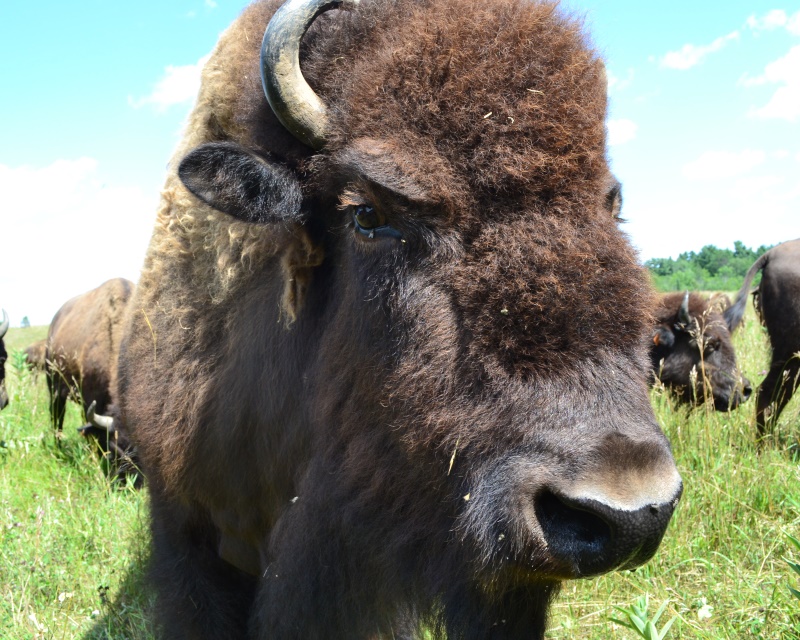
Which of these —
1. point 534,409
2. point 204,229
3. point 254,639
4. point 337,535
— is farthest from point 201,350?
point 534,409

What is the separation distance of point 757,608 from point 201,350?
2.76 m

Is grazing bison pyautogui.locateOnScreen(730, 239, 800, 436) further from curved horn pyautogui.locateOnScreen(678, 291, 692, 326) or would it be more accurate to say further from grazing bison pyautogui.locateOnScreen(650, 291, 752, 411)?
curved horn pyautogui.locateOnScreen(678, 291, 692, 326)

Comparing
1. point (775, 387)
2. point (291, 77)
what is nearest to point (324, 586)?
point (291, 77)

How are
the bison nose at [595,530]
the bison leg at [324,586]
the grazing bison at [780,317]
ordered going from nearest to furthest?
the bison nose at [595,530] → the bison leg at [324,586] → the grazing bison at [780,317]

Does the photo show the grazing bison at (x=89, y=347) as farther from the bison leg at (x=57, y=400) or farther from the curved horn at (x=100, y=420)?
the curved horn at (x=100, y=420)

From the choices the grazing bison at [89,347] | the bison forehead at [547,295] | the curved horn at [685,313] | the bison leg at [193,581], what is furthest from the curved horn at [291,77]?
the curved horn at [685,313]

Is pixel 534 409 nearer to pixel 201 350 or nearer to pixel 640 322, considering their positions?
pixel 640 322

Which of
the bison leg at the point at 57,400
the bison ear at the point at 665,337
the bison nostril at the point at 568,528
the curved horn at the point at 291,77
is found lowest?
the bison leg at the point at 57,400

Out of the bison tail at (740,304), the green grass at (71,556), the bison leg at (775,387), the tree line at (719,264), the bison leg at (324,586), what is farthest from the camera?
the tree line at (719,264)

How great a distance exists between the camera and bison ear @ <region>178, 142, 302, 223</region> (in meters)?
2.41

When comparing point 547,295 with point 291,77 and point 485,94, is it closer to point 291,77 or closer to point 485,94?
point 485,94

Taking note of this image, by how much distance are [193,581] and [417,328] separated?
2.10 metres

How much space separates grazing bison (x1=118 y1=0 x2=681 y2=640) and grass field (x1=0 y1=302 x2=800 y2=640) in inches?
55.3

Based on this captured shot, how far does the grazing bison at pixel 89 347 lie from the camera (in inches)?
371
